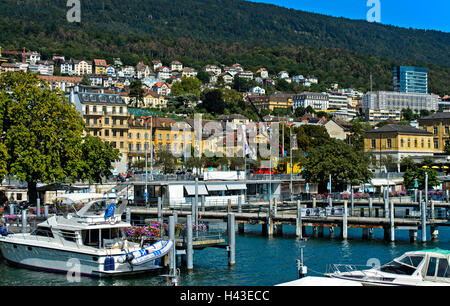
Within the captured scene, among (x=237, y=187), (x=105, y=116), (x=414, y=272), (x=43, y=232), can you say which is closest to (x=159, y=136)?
(x=105, y=116)

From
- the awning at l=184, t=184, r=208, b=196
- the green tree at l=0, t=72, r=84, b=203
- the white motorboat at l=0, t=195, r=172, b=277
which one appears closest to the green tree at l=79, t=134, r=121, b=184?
the green tree at l=0, t=72, r=84, b=203

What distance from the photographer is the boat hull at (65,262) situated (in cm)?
3172

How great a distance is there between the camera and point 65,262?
3294 cm

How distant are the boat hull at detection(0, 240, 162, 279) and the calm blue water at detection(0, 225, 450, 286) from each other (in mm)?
380

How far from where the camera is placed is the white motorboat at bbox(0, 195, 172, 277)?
31.7 meters

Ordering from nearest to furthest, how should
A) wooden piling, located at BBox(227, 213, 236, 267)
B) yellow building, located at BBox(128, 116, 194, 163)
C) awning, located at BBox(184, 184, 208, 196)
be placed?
wooden piling, located at BBox(227, 213, 236, 267) < awning, located at BBox(184, 184, 208, 196) < yellow building, located at BBox(128, 116, 194, 163)

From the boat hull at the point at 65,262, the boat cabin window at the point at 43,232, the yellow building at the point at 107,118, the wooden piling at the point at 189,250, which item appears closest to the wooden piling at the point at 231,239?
the wooden piling at the point at 189,250

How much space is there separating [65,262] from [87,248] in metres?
1.75

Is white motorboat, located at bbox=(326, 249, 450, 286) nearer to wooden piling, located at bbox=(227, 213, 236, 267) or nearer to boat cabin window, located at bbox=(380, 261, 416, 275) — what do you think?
boat cabin window, located at bbox=(380, 261, 416, 275)

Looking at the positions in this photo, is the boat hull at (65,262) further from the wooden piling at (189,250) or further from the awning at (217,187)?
the awning at (217,187)

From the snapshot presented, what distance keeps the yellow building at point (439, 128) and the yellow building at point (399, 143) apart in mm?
2290

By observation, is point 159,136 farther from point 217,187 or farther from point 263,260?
point 263,260
